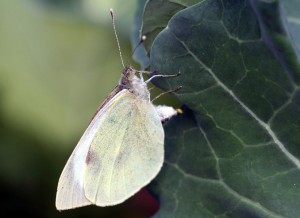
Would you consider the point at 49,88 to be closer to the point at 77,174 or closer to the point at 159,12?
the point at 77,174

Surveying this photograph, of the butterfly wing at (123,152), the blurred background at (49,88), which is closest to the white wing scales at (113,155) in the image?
the butterfly wing at (123,152)

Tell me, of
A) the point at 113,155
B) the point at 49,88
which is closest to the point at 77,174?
the point at 113,155

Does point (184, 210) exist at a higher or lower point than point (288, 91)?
lower

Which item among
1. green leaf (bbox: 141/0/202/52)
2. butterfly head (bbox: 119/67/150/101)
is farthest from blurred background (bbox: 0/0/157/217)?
green leaf (bbox: 141/0/202/52)

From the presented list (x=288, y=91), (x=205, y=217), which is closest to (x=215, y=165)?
(x=205, y=217)

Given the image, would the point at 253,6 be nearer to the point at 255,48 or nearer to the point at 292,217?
the point at 255,48

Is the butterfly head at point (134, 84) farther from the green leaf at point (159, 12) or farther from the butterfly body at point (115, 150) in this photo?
the green leaf at point (159, 12)
